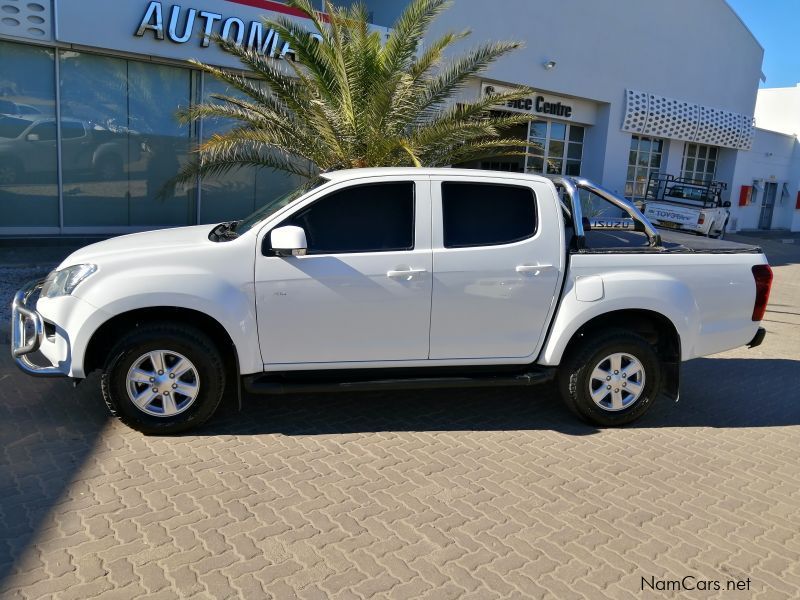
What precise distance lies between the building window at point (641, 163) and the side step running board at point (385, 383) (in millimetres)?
17101

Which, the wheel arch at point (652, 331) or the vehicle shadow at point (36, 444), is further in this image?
the wheel arch at point (652, 331)

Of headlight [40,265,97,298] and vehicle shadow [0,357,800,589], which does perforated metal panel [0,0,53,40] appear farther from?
headlight [40,265,97,298]

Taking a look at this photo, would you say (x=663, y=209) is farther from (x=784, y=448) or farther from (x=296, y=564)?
(x=296, y=564)

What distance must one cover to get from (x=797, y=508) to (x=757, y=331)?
69.9 inches

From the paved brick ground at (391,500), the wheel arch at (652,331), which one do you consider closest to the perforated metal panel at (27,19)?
the paved brick ground at (391,500)

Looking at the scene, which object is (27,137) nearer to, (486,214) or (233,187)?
(233,187)

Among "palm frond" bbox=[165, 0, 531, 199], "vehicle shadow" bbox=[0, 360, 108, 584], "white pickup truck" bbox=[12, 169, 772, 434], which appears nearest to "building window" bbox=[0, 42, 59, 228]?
"palm frond" bbox=[165, 0, 531, 199]

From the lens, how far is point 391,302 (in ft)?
15.5

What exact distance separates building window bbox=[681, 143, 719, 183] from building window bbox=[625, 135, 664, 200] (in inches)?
72.2

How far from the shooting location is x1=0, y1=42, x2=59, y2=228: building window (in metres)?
10.6

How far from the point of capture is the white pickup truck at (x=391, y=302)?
14.7 ft

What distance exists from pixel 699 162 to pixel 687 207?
301 inches

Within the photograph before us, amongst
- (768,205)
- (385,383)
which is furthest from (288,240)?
(768,205)

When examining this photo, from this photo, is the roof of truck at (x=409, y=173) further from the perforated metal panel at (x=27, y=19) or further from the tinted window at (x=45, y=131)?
the tinted window at (x=45, y=131)
